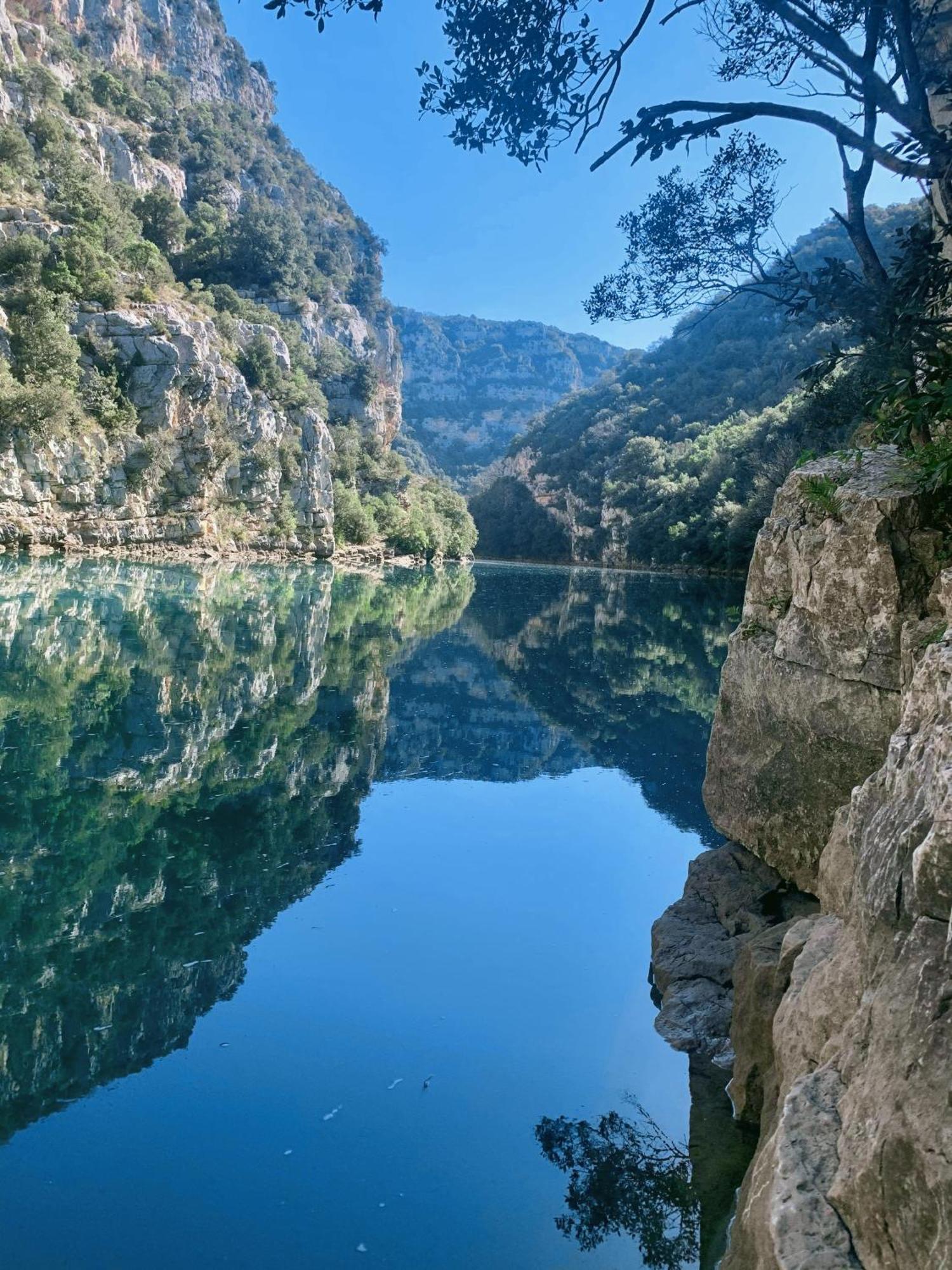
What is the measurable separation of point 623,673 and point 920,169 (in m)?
13.8

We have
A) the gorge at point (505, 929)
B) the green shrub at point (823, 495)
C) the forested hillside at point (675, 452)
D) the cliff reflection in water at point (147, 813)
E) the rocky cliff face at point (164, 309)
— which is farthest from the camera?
the forested hillside at point (675, 452)

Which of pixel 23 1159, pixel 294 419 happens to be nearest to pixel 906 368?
pixel 23 1159

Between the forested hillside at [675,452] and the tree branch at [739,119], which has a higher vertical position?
the forested hillside at [675,452]

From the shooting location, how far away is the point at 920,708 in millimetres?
3096

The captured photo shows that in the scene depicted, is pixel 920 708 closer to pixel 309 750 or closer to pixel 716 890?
pixel 716 890

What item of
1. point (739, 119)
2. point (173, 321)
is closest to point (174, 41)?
point (173, 321)

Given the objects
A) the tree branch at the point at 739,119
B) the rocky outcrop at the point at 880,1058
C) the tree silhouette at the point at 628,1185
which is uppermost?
the tree branch at the point at 739,119

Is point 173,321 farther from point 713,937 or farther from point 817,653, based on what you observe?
point 713,937

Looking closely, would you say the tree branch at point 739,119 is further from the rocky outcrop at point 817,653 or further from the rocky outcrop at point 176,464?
the rocky outcrop at point 176,464

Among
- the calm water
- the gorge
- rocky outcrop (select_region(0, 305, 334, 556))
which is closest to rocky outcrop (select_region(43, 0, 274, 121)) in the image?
rocky outcrop (select_region(0, 305, 334, 556))

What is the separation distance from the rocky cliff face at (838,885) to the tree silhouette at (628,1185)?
465mm

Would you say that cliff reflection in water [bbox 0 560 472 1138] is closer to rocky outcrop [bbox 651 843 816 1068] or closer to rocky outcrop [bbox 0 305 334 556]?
rocky outcrop [bbox 651 843 816 1068]

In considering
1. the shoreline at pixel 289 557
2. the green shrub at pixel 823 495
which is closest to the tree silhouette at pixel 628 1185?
the green shrub at pixel 823 495

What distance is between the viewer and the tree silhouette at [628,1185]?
3312 mm
